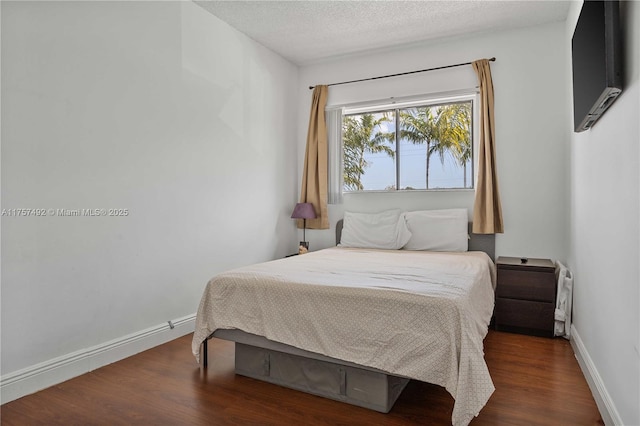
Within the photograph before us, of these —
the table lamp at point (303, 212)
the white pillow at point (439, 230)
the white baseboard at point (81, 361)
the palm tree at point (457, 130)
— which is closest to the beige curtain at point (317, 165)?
the table lamp at point (303, 212)

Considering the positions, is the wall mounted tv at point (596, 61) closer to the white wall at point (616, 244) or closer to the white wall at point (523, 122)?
the white wall at point (616, 244)

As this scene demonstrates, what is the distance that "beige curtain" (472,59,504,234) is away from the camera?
3.82 meters

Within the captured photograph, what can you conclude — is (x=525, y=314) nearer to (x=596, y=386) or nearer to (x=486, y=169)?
(x=596, y=386)

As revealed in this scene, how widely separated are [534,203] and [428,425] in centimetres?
269

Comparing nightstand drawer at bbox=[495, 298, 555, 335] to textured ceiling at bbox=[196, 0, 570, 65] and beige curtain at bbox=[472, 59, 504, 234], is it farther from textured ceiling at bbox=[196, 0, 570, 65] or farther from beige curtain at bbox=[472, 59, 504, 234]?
textured ceiling at bbox=[196, 0, 570, 65]

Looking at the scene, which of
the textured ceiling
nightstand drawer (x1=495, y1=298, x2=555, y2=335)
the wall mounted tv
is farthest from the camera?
the textured ceiling

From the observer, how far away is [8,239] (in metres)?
2.14

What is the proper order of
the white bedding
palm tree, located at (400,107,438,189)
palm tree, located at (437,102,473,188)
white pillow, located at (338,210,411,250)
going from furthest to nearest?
palm tree, located at (400,107,438,189), palm tree, located at (437,102,473,188), white pillow, located at (338,210,411,250), the white bedding

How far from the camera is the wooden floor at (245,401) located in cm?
192

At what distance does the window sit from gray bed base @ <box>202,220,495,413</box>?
100 inches

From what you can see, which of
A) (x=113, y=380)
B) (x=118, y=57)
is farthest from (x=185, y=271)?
(x=118, y=57)

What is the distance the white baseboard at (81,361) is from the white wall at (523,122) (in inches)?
107

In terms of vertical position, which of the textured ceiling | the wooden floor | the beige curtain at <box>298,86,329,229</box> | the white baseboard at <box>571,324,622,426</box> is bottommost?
the wooden floor

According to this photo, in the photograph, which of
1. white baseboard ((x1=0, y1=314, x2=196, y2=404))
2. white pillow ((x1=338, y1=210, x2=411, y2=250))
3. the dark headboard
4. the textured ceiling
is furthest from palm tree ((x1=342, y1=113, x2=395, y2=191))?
white baseboard ((x1=0, y1=314, x2=196, y2=404))
